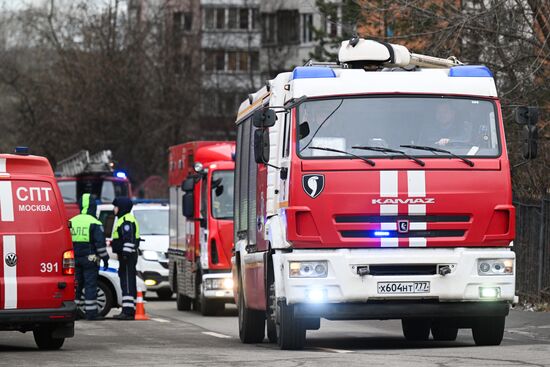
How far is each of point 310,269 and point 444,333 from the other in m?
3.47

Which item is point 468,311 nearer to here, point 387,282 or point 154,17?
point 387,282

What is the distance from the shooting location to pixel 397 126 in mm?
15859

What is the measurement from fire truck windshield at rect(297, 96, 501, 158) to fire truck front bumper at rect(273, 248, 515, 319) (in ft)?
3.24

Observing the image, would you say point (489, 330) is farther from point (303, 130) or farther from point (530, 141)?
point (303, 130)

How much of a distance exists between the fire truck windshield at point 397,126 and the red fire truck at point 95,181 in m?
29.9

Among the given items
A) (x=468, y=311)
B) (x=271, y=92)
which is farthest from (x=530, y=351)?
(x=271, y=92)

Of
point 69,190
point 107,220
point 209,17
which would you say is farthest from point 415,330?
point 209,17

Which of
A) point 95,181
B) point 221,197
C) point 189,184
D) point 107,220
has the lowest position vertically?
point 107,220

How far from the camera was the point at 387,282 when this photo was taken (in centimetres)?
1545

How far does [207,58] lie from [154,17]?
3.58m

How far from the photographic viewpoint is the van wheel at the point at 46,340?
56.0 ft

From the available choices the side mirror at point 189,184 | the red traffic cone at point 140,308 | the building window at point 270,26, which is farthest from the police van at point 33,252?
the building window at point 270,26

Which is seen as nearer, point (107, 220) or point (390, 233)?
point (390, 233)

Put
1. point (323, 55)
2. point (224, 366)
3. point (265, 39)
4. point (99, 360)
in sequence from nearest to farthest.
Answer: point (224, 366) → point (99, 360) → point (323, 55) → point (265, 39)
